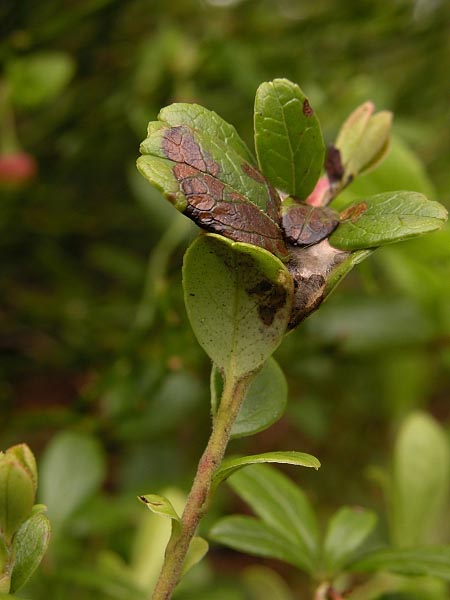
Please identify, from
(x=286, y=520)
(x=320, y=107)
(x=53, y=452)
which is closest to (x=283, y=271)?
(x=286, y=520)

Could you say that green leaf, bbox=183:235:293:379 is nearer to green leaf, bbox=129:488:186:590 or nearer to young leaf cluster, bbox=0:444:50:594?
young leaf cluster, bbox=0:444:50:594

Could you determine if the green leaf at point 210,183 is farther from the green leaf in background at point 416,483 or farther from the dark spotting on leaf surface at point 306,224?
the green leaf in background at point 416,483

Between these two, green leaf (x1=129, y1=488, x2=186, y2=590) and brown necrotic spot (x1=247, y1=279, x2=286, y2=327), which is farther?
green leaf (x1=129, y1=488, x2=186, y2=590)

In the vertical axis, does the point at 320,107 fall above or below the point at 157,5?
below

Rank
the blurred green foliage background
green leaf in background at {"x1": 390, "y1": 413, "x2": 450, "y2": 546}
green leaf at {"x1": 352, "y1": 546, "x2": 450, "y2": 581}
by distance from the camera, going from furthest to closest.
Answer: the blurred green foliage background, green leaf in background at {"x1": 390, "y1": 413, "x2": 450, "y2": 546}, green leaf at {"x1": 352, "y1": 546, "x2": 450, "y2": 581}

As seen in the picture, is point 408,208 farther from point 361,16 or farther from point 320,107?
point 361,16

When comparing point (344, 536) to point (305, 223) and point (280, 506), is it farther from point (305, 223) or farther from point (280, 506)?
point (305, 223)

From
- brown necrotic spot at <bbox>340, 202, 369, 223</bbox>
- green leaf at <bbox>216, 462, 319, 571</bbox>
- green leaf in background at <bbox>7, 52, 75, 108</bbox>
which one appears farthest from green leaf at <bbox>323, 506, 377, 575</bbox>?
green leaf in background at <bbox>7, 52, 75, 108</bbox>

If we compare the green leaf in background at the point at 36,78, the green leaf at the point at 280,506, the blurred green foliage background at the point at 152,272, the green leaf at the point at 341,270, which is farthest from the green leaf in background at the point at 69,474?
the green leaf at the point at 341,270
